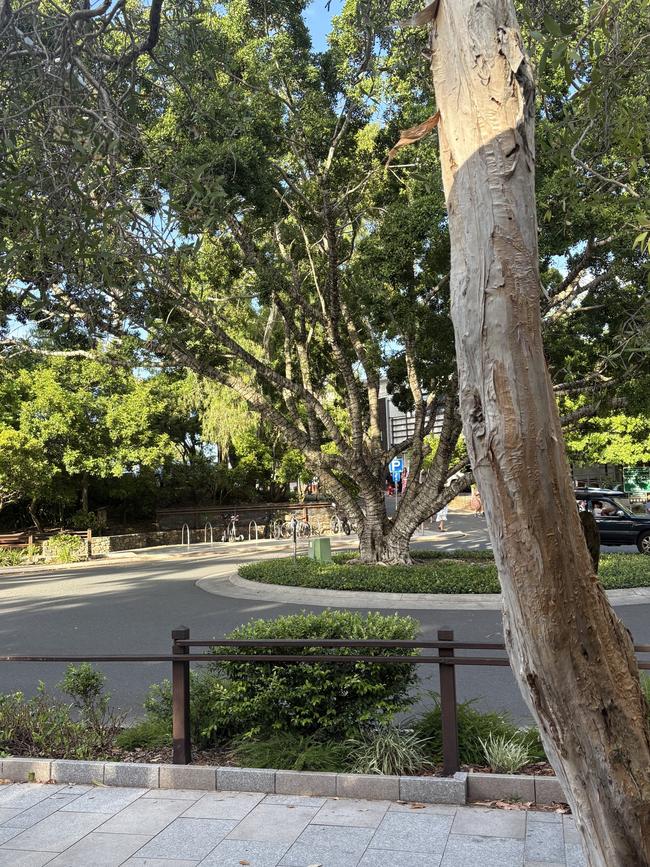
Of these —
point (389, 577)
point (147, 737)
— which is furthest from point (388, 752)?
point (389, 577)

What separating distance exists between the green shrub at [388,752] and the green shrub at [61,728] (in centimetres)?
198

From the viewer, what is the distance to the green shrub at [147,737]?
616 cm

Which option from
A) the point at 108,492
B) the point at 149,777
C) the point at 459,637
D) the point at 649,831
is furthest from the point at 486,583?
the point at 108,492

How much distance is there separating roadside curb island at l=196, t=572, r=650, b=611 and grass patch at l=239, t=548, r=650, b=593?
0.24 meters

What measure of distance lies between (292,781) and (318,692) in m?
0.70

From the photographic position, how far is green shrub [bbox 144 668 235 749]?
604cm

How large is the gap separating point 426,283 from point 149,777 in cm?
1281

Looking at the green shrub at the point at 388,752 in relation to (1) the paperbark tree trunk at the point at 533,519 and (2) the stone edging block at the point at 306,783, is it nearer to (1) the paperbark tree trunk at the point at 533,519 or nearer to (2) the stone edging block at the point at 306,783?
(2) the stone edging block at the point at 306,783

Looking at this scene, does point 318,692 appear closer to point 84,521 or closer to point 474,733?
point 474,733

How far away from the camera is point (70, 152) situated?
6.36 m

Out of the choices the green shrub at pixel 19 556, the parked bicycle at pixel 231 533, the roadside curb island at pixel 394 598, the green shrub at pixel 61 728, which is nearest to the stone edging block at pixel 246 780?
the green shrub at pixel 61 728

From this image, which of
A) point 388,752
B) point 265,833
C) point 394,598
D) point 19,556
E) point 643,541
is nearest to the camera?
point 265,833

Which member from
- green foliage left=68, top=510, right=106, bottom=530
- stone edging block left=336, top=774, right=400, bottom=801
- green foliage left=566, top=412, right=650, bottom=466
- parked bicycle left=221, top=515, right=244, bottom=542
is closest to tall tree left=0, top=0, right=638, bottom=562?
stone edging block left=336, top=774, right=400, bottom=801

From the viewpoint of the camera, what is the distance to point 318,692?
19.2 ft
